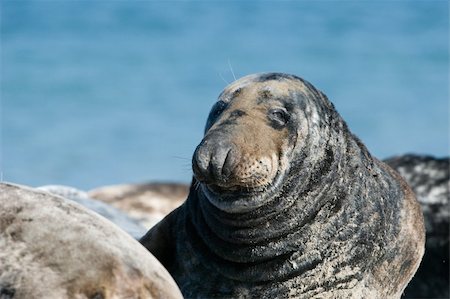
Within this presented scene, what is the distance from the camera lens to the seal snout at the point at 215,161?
685cm

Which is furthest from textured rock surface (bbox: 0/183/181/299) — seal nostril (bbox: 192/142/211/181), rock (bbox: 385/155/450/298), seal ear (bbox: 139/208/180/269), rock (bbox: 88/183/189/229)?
rock (bbox: 88/183/189/229)

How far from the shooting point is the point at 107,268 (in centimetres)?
542

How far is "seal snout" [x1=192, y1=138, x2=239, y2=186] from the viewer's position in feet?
22.5

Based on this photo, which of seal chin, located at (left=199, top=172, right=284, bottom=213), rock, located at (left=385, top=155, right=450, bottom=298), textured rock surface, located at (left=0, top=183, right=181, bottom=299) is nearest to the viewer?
textured rock surface, located at (left=0, top=183, right=181, bottom=299)

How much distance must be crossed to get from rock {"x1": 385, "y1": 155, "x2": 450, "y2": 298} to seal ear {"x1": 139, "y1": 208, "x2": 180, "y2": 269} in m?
3.99

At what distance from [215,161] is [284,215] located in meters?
0.62

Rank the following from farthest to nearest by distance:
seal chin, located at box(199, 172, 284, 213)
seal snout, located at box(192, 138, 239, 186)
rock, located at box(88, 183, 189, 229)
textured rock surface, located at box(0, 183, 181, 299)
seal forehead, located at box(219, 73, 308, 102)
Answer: rock, located at box(88, 183, 189, 229) < seal forehead, located at box(219, 73, 308, 102) < seal chin, located at box(199, 172, 284, 213) < seal snout, located at box(192, 138, 239, 186) < textured rock surface, located at box(0, 183, 181, 299)

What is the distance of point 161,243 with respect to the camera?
769cm

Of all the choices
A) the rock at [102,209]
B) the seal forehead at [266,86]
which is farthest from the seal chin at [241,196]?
the rock at [102,209]

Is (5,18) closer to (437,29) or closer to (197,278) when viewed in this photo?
(437,29)

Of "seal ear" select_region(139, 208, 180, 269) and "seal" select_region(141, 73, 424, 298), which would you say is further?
"seal ear" select_region(139, 208, 180, 269)

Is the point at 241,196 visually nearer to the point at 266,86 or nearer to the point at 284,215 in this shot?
the point at 284,215

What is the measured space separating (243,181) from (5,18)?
29.1m

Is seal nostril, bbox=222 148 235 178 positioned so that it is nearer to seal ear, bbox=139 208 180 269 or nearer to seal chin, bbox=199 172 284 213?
seal chin, bbox=199 172 284 213
